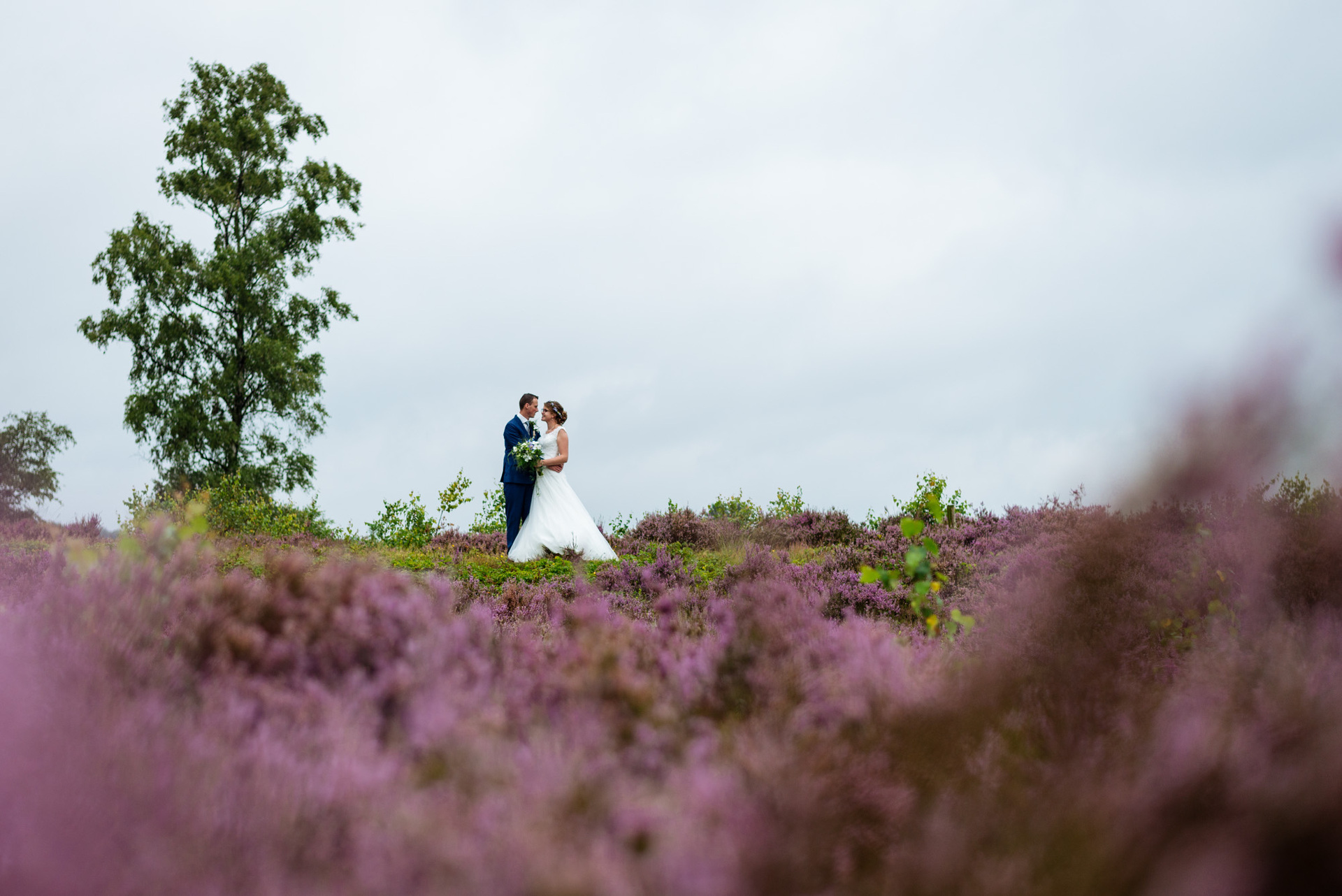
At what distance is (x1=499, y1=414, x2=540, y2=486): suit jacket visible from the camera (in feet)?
55.4

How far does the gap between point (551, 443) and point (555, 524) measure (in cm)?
176

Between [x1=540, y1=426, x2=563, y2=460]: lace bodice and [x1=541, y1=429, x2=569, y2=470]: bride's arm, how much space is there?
5 centimetres

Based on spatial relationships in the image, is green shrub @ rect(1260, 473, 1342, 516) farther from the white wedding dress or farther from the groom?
the groom

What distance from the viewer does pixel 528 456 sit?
16578mm

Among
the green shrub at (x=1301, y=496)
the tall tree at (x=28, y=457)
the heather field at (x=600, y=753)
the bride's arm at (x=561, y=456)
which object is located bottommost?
the heather field at (x=600, y=753)

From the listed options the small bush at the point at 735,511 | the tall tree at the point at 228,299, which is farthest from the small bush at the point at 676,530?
the tall tree at the point at 228,299

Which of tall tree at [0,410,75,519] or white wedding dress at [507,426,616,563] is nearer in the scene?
white wedding dress at [507,426,616,563]

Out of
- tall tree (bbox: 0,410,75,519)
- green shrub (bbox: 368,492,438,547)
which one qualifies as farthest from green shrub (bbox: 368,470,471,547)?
tall tree (bbox: 0,410,75,519)

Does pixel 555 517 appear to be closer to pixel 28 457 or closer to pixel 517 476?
pixel 517 476

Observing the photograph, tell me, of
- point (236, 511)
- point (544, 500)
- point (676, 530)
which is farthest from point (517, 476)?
point (236, 511)

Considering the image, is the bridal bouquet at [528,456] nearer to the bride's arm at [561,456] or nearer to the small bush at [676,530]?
the bride's arm at [561,456]

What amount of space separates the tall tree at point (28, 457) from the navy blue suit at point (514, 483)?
1753cm

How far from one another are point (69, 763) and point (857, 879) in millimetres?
1823

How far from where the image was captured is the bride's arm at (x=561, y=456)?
53.9ft
